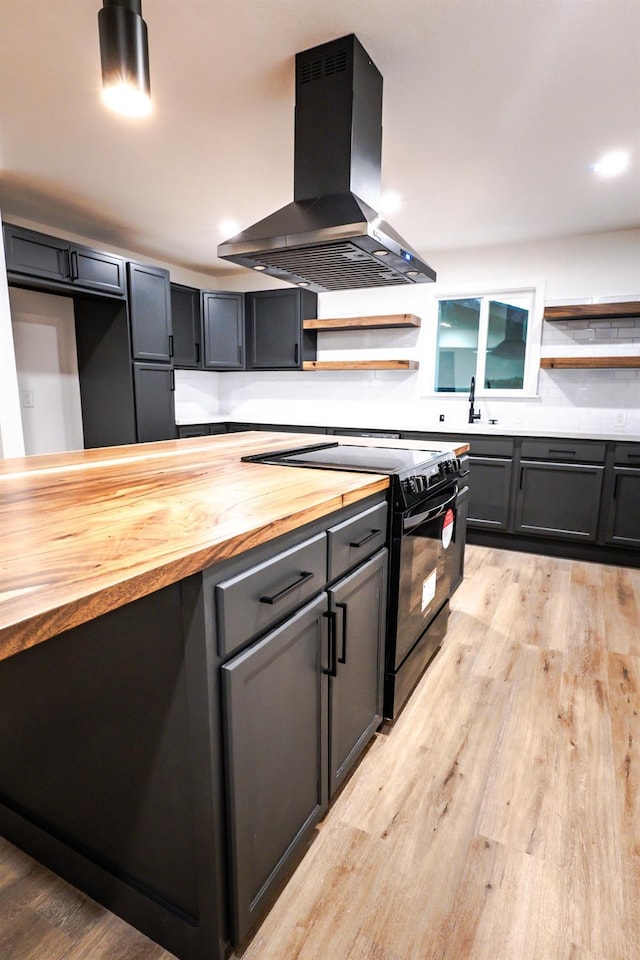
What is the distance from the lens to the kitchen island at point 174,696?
871mm

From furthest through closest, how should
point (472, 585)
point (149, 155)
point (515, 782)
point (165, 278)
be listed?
point (165, 278)
point (472, 585)
point (149, 155)
point (515, 782)

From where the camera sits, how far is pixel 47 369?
4.02m

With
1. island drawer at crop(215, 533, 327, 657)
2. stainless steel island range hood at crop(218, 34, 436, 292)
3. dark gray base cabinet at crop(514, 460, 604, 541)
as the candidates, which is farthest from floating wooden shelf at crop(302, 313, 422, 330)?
island drawer at crop(215, 533, 327, 657)

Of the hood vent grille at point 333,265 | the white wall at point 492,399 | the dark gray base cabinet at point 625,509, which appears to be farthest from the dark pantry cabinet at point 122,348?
the dark gray base cabinet at point 625,509

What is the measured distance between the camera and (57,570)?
689 millimetres

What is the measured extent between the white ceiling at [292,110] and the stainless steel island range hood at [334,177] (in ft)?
0.31

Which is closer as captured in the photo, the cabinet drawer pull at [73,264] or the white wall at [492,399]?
the cabinet drawer pull at [73,264]

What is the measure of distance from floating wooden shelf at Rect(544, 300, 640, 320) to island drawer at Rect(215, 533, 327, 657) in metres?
3.45

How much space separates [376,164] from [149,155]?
1417 millimetres

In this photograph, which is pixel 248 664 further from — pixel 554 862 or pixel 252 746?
pixel 554 862

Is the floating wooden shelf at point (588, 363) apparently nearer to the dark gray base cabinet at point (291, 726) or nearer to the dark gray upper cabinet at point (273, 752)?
the dark gray base cabinet at point (291, 726)

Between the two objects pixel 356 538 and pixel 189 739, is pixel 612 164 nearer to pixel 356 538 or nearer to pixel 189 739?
pixel 356 538

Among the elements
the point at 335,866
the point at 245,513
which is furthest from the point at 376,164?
the point at 335,866

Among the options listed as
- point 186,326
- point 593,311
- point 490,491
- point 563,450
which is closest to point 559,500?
point 563,450
